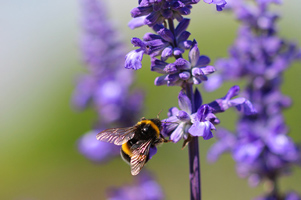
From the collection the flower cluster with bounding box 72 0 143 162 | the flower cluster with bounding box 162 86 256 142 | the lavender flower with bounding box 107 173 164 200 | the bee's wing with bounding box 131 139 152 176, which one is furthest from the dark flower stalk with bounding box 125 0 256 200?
the flower cluster with bounding box 72 0 143 162

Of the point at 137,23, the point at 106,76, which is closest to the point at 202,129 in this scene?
the point at 137,23

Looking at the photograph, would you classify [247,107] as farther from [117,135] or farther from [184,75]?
[117,135]

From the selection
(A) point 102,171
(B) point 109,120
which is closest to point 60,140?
(A) point 102,171

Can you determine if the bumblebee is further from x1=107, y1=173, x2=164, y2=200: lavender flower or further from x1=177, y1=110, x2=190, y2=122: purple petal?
x1=107, y1=173, x2=164, y2=200: lavender flower

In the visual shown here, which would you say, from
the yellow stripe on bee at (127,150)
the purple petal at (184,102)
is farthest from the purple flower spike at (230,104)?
the yellow stripe on bee at (127,150)

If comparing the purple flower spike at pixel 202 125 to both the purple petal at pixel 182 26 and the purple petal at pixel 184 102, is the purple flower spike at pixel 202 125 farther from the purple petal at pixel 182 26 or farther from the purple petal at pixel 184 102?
the purple petal at pixel 182 26
